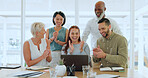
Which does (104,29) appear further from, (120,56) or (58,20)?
(58,20)

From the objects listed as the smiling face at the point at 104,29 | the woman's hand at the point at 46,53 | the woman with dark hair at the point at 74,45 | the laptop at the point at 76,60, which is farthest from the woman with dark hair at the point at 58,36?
the laptop at the point at 76,60

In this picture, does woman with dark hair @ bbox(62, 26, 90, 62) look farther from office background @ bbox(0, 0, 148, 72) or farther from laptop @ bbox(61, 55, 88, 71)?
office background @ bbox(0, 0, 148, 72)

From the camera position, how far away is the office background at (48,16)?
421cm

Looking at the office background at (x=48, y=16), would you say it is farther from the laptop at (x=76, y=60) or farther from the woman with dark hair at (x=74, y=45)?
the laptop at (x=76, y=60)

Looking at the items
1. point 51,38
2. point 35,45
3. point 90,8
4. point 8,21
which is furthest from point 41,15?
point 35,45

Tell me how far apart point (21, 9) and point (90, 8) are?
5.41 ft

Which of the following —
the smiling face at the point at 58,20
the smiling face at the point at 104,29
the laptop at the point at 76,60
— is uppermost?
the smiling face at the point at 58,20

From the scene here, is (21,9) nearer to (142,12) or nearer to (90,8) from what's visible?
(90,8)

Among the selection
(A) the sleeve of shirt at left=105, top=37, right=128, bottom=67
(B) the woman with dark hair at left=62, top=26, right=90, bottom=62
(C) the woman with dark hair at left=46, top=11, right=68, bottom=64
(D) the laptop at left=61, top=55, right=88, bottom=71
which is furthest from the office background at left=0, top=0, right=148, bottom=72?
(D) the laptop at left=61, top=55, right=88, bottom=71

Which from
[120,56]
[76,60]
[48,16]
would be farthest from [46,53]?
[48,16]

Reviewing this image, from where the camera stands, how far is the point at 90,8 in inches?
167

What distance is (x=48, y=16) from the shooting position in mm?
4289

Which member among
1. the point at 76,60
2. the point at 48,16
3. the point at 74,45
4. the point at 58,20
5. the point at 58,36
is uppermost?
the point at 48,16

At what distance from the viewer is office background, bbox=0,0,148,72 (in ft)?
13.8
